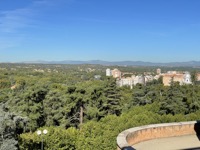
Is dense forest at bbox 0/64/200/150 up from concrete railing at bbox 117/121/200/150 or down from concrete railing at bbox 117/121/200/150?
down

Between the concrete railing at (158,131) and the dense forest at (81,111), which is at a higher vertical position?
the concrete railing at (158,131)

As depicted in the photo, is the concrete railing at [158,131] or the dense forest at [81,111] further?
the dense forest at [81,111]

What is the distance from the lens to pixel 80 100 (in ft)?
95.2

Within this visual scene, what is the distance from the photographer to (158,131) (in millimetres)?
9594

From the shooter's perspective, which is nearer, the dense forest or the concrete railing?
the concrete railing

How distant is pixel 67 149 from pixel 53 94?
12.1 m

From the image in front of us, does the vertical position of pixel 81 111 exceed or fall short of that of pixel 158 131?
it falls short

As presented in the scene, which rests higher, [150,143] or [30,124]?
[150,143]

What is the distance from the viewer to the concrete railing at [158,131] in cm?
883

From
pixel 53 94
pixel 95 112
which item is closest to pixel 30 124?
pixel 53 94

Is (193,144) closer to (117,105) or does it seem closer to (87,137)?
(87,137)

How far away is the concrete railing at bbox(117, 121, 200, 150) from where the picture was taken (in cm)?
883

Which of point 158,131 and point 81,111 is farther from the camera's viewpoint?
point 81,111

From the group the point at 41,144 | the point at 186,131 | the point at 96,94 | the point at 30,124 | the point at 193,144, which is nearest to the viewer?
the point at 193,144
